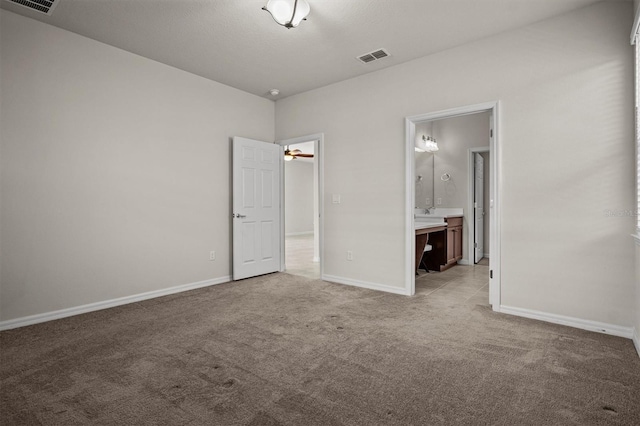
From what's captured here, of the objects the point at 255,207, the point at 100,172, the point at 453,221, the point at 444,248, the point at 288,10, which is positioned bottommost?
the point at 444,248

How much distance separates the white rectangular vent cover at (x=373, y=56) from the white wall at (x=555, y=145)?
1.15 feet

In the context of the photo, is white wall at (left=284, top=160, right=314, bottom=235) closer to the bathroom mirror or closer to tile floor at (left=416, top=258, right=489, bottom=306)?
the bathroom mirror

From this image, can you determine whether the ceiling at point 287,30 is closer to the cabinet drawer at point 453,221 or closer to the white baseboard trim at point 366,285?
the white baseboard trim at point 366,285

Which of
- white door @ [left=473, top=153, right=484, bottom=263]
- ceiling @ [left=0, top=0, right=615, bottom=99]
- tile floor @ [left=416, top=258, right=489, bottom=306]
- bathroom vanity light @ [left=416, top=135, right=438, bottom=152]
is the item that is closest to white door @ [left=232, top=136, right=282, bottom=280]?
ceiling @ [left=0, top=0, right=615, bottom=99]

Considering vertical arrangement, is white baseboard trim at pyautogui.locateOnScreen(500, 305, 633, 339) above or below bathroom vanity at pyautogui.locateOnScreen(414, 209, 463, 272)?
below

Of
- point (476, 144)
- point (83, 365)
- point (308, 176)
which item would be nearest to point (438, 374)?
point (83, 365)

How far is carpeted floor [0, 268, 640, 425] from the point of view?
1.61 meters

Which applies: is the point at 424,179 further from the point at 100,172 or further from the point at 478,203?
the point at 100,172

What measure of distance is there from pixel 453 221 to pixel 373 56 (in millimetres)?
3211

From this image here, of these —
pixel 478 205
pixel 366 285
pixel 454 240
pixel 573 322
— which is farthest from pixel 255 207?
pixel 478 205

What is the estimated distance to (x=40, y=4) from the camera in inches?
107

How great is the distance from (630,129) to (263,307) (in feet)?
11.7

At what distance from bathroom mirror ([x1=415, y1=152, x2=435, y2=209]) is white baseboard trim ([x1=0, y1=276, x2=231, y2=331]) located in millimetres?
4205

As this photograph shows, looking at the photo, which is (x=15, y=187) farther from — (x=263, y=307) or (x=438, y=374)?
(x=438, y=374)
